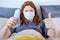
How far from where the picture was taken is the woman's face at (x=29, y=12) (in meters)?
1.66

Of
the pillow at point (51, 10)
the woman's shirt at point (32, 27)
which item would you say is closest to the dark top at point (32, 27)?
the woman's shirt at point (32, 27)

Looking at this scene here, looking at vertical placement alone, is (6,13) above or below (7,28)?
above

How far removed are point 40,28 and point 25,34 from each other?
0.27 metres

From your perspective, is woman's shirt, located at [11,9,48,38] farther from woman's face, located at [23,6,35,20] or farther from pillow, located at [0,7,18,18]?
pillow, located at [0,7,18,18]

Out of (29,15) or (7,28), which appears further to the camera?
(29,15)

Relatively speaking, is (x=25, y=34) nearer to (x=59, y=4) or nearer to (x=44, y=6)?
(x=44, y=6)

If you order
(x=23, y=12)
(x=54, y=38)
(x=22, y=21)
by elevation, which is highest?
(x=23, y=12)

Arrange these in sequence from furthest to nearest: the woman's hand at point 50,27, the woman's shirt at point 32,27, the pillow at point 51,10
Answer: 1. the pillow at point 51,10
2. the woman's shirt at point 32,27
3. the woman's hand at point 50,27

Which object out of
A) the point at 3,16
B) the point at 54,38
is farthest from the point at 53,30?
the point at 3,16

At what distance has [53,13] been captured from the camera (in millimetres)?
2002

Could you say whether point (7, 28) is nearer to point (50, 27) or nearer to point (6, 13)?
point (50, 27)

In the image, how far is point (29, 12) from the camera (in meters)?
1.67

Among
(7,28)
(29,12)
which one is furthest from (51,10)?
(7,28)

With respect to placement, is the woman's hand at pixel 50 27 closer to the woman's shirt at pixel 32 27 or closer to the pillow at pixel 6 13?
the woman's shirt at pixel 32 27
